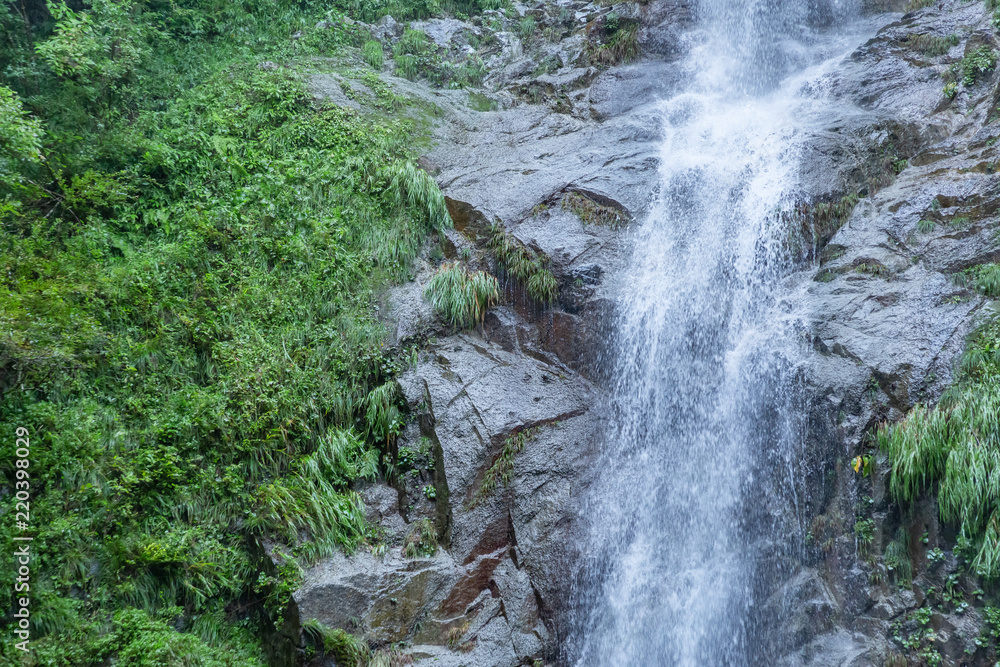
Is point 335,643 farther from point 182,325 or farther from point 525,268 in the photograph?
point 525,268

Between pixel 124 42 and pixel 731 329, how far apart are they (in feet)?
34.1

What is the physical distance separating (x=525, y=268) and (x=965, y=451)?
547 centimetres

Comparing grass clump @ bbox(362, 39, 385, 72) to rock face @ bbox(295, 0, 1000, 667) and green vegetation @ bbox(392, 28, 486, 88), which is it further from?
rock face @ bbox(295, 0, 1000, 667)

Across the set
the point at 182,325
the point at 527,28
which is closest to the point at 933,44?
the point at 527,28

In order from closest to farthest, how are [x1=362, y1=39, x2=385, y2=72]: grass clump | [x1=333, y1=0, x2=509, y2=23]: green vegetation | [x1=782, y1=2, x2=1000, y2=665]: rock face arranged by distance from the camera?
[x1=782, y1=2, x2=1000, y2=665]: rock face → [x1=362, y1=39, x2=385, y2=72]: grass clump → [x1=333, y1=0, x2=509, y2=23]: green vegetation

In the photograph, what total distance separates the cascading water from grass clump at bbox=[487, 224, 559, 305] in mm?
1064

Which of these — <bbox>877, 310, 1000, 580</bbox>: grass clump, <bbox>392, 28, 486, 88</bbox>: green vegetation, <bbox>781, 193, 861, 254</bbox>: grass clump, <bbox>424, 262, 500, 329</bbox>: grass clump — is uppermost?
<bbox>392, 28, 486, 88</bbox>: green vegetation

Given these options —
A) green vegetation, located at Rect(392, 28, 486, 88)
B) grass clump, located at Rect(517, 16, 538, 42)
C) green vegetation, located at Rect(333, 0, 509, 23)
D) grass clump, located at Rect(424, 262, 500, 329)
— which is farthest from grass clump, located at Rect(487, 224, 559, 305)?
green vegetation, located at Rect(333, 0, 509, 23)

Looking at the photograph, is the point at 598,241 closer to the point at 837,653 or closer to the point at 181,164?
the point at 837,653

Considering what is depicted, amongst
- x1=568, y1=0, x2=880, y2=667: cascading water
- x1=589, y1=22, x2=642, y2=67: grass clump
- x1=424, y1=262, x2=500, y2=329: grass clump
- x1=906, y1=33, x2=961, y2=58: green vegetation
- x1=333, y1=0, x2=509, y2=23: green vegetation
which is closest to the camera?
x1=568, y1=0, x2=880, y2=667: cascading water

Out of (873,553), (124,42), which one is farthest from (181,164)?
(873,553)

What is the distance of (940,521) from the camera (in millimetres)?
5949

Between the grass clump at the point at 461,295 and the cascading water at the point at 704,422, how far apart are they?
1.91 m

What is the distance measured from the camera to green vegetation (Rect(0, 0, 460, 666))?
6391 mm
